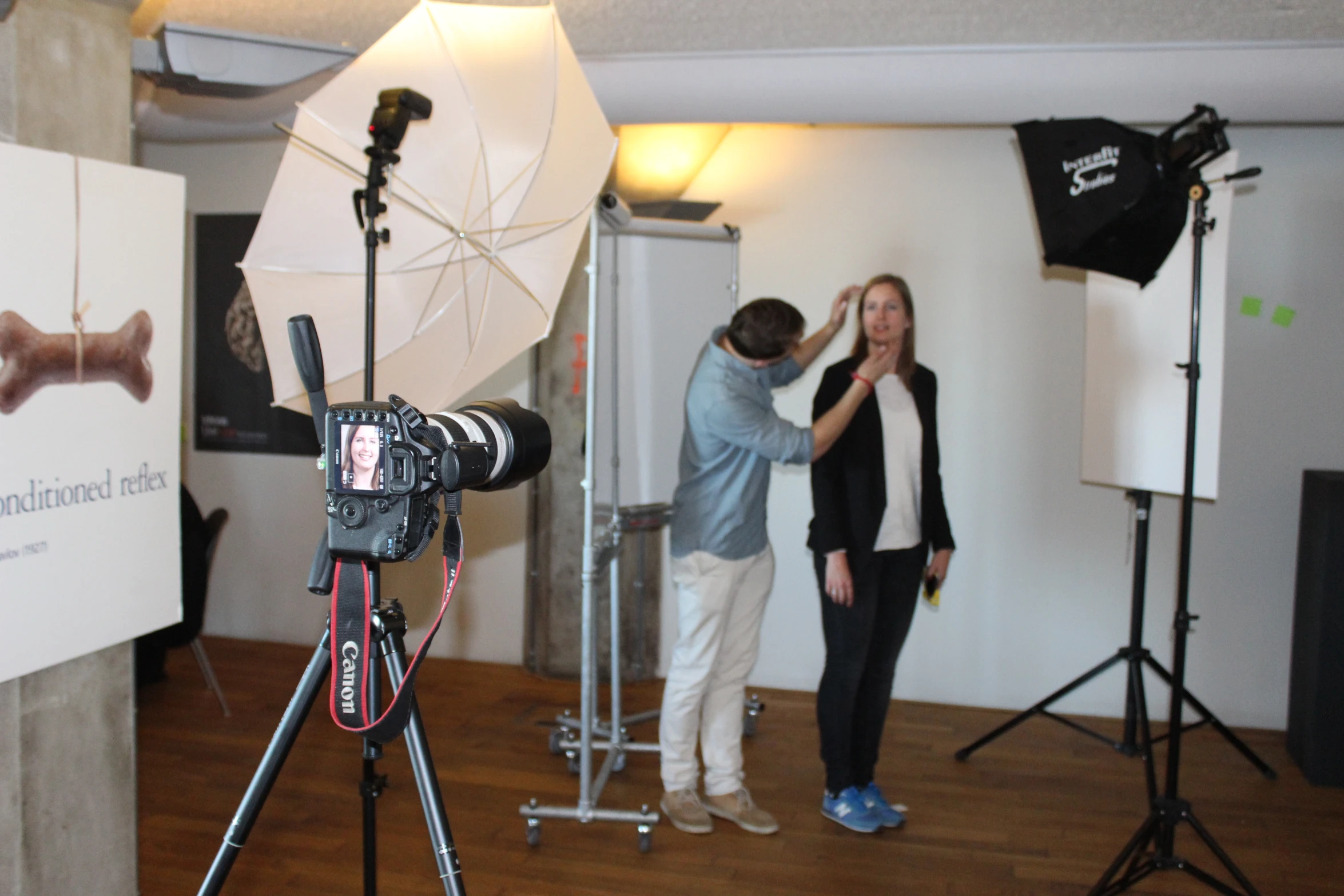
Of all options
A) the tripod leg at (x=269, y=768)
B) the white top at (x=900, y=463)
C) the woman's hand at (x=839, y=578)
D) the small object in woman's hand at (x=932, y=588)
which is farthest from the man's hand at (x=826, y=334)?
the tripod leg at (x=269, y=768)

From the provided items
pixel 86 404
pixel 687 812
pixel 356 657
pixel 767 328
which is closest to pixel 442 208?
pixel 86 404

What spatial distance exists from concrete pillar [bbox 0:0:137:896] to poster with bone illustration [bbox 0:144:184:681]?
0.07 m

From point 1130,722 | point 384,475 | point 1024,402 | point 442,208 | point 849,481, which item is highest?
point 442,208

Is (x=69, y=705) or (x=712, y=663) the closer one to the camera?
(x=69, y=705)

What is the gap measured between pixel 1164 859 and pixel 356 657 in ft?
6.67

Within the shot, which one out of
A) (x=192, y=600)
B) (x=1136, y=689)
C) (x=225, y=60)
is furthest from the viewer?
(x=192, y=600)

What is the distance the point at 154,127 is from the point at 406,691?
Answer: 3359 mm

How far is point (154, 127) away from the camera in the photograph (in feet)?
12.5

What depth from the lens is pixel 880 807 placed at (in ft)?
9.04

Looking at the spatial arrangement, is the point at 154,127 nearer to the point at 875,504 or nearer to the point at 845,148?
the point at 845,148

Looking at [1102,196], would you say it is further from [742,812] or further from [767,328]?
[742,812]

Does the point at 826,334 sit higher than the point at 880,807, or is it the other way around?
the point at 826,334

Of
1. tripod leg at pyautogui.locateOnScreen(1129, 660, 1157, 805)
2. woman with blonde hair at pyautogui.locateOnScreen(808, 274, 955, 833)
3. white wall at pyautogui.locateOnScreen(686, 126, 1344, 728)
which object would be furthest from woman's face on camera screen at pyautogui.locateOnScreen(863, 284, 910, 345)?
tripod leg at pyautogui.locateOnScreen(1129, 660, 1157, 805)

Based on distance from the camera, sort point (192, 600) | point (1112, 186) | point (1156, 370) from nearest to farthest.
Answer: point (1112, 186) < point (1156, 370) < point (192, 600)
